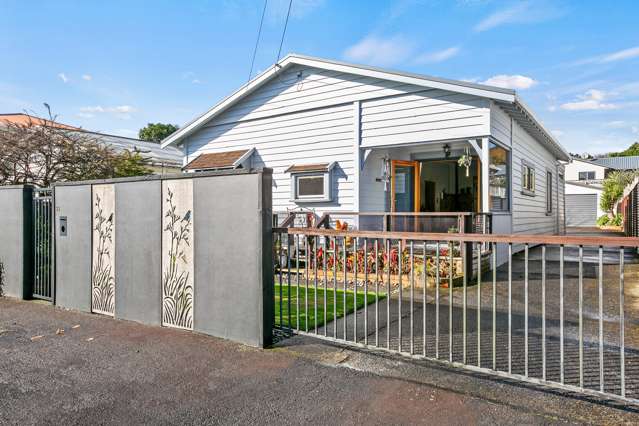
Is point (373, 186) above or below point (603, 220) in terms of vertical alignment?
above

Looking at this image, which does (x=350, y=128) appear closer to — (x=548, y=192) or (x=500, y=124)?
(x=500, y=124)

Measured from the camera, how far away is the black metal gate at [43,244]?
6.05 metres

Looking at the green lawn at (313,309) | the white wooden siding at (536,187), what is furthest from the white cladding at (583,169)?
the green lawn at (313,309)

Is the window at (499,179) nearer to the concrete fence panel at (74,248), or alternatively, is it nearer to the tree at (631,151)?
the concrete fence panel at (74,248)

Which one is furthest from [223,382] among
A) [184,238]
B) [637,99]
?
[637,99]

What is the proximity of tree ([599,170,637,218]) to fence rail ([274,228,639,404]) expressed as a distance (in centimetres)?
2432

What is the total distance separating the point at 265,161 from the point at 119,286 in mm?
6440

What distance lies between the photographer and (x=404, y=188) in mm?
10344

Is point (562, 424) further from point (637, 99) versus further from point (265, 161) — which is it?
point (637, 99)

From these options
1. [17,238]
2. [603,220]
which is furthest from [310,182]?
[603,220]

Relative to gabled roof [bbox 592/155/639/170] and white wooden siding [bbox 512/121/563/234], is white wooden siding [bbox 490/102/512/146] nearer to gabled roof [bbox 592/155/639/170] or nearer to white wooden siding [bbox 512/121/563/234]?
white wooden siding [bbox 512/121/563/234]

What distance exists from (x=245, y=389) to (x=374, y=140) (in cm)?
716

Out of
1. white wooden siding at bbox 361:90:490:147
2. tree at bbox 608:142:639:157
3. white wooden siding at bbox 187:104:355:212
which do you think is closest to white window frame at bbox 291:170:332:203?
white wooden siding at bbox 187:104:355:212

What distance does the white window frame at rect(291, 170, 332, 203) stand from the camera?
32.1 ft
